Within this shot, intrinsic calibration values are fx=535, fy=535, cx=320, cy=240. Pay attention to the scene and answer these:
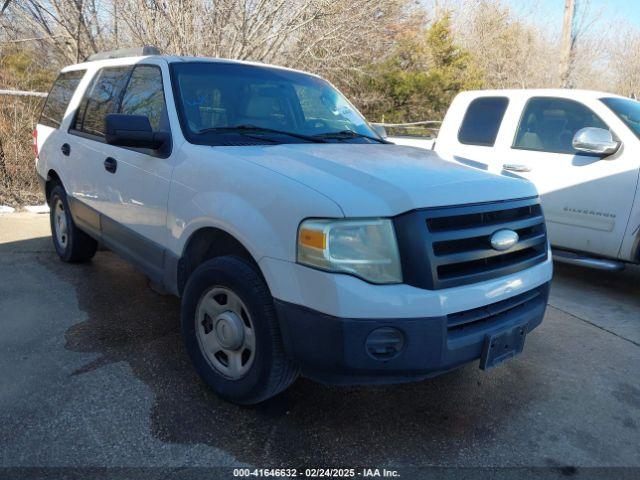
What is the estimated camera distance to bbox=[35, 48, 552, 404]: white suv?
7.52 feet

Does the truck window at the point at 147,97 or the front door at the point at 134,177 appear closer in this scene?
the front door at the point at 134,177

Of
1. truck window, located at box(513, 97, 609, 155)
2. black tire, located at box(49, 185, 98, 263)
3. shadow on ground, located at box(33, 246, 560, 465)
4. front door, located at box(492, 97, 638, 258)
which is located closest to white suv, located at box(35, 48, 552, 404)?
shadow on ground, located at box(33, 246, 560, 465)

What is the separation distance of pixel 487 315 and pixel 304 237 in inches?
37.7

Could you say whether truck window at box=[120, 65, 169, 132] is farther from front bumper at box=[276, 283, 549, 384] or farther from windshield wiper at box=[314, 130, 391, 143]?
front bumper at box=[276, 283, 549, 384]

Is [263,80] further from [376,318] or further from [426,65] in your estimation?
[426,65]

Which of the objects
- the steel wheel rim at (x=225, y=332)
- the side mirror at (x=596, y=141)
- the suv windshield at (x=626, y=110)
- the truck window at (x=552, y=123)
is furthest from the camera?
the truck window at (x=552, y=123)

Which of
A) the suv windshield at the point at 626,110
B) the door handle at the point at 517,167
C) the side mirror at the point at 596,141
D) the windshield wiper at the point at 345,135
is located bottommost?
the door handle at the point at 517,167

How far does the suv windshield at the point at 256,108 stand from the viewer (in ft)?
10.8

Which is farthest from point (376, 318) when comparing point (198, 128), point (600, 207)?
point (600, 207)

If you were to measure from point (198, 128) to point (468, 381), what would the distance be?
2.24 m

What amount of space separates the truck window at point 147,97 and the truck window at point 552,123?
3.67m

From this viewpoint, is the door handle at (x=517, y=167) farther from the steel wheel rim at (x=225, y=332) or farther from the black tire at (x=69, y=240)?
the black tire at (x=69, y=240)

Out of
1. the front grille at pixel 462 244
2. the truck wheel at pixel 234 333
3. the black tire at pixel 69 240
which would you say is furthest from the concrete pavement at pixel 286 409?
the black tire at pixel 69 240

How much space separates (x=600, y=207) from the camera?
484cm
